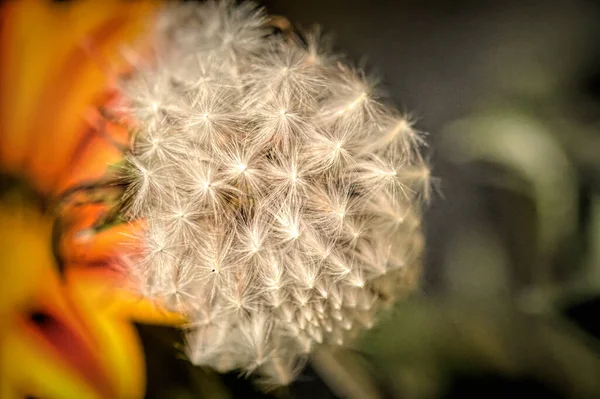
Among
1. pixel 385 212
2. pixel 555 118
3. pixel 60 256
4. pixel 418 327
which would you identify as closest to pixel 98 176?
pixel 60 256

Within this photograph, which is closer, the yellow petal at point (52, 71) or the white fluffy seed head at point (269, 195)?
the white fluffy seed head at point (269, 195)

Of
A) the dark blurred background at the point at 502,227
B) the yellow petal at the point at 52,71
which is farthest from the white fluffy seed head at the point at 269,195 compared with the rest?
the yellow petal at the point at 52,71

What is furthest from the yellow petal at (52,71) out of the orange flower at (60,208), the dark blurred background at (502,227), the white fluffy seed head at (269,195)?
the dark blurred background at (502,227)

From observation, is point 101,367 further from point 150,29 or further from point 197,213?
point 150,29

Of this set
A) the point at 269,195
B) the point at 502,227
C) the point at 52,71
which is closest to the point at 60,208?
the point at 52,71

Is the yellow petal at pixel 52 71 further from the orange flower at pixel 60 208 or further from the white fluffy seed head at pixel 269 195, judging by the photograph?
the white fluffy seed head at pixel 269 195

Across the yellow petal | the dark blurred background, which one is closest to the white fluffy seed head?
the dark blurred background

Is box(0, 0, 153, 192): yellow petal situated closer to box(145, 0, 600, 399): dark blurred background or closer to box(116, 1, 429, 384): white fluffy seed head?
box(116, 1, 429, 384): white fluffy seed head
